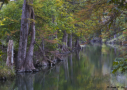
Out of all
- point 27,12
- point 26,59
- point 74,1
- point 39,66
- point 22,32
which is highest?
point 74,1

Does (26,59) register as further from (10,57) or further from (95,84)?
(95,84)

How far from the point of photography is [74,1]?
31.8m

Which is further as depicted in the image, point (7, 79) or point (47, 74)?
point (47, 74)

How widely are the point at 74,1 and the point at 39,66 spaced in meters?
17.7

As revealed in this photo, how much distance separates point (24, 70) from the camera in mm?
14891

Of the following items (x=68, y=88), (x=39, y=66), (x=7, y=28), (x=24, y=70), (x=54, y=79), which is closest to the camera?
(x=68, y=88)

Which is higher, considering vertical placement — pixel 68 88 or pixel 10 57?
pixel 10 57

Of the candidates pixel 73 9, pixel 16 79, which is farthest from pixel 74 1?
pixel 16 79

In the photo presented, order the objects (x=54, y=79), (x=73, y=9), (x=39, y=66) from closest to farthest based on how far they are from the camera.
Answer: (x=54, y=79) < (x=39, y=66) < (x=73, y=9)

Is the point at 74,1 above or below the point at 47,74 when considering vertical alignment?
above

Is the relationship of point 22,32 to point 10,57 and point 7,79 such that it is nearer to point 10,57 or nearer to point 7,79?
point 10,57

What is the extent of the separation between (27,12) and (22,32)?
6.48 feet

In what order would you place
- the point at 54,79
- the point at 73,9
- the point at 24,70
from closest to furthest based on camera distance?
1. the point at 54,79
2. the point at 24,70
3. the point at 73,9

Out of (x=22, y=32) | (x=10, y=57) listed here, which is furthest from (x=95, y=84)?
(x=22, y=32)
